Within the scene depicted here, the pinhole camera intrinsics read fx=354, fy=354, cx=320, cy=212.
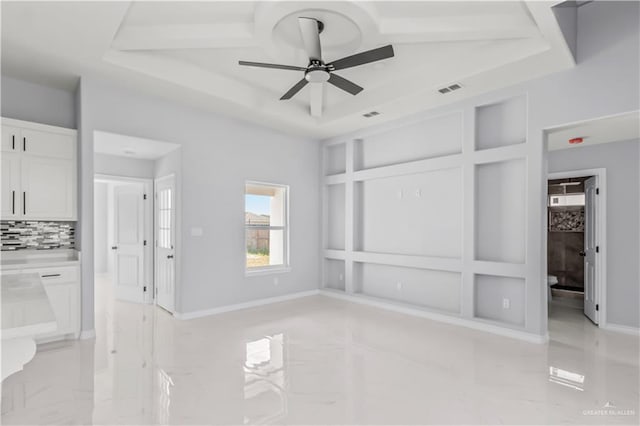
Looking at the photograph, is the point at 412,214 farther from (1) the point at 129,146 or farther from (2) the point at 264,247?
(1) the point at 129,146

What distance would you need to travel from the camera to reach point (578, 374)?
3207mm

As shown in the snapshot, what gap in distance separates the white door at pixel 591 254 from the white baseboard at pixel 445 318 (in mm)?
1394

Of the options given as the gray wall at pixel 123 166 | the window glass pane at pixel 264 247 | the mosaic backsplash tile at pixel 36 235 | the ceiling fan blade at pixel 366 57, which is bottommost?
the window glass pane at pixel 264 247

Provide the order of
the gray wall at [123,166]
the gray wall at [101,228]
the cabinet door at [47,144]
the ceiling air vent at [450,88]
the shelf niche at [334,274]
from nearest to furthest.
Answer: the cabinet door at [47,144] < the ceiling air vent at [450,88] < the gray wall at [123,166] < the shelf niche at [334,274] < the gray wall at [101,228]

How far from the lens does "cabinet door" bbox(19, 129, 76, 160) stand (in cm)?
391

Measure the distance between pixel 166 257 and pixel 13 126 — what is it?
2.52 meters

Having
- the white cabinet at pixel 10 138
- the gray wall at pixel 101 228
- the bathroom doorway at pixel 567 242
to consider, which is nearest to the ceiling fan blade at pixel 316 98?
the white cabinet at pixel 10 138

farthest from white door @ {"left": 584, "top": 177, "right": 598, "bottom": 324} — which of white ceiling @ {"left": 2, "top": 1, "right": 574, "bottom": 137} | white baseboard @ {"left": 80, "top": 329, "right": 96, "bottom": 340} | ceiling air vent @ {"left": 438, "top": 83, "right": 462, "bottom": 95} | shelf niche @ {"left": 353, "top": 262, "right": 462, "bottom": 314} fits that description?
white baseboard @ {"left": 80, "top": 329, "right": 96, "bottom": 340}

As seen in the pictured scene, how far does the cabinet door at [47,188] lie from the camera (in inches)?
154

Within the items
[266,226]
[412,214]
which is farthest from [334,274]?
[412,214]

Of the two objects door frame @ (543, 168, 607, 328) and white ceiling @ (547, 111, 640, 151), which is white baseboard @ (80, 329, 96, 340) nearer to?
white ceiling @ (547, 111, 640, 151)

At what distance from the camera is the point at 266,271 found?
235 inches

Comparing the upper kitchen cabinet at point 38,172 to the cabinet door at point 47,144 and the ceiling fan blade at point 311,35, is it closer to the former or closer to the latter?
the cabinet door at point 47,144

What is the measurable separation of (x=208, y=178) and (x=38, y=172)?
1984mm
